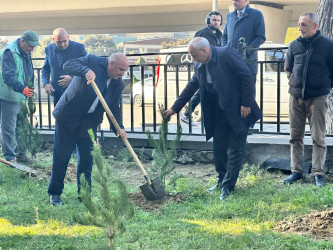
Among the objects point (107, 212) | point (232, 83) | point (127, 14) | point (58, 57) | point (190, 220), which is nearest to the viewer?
point (107, 212)

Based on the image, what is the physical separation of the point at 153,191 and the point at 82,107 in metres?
1.17

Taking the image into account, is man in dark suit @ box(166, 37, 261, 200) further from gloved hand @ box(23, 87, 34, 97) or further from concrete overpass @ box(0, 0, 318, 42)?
concrete overpass @ box(0, 0, 318, 42)

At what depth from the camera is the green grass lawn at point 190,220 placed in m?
4.51

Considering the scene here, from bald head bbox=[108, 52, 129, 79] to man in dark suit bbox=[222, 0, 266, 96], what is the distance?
2.51m

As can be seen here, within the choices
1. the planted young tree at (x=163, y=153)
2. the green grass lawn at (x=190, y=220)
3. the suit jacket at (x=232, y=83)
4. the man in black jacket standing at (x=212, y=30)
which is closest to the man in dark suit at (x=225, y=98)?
the suit jacket at (x=232, y=83)

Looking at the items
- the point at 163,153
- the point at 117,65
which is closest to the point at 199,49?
the point at 117,65

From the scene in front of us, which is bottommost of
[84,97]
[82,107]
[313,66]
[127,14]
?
[82,107]

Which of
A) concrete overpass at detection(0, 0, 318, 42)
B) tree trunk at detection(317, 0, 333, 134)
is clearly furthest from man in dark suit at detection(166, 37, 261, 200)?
concrete overpass at detection(0, 0, 318, 42)

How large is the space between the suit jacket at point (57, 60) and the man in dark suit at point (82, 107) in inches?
84.2

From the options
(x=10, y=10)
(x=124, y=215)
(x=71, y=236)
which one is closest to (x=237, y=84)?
(x=71, y=236)

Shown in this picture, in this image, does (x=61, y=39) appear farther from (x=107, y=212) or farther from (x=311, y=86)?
(x=107, y=212)

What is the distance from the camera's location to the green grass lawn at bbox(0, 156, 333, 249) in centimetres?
451

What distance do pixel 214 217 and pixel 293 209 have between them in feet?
2.48

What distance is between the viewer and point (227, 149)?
6.57 meters
